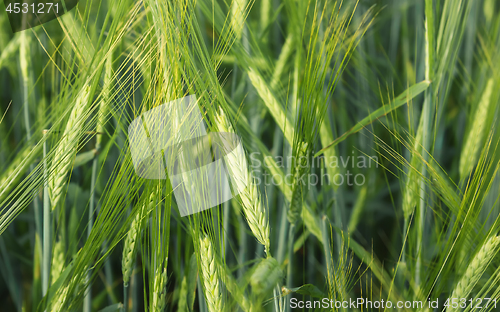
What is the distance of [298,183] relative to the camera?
32cm

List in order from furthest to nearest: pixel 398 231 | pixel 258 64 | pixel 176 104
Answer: pixel 398 231 < pixel 258 64 < pixel 176 104

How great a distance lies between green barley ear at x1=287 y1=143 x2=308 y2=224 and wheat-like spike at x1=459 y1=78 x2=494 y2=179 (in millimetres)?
254

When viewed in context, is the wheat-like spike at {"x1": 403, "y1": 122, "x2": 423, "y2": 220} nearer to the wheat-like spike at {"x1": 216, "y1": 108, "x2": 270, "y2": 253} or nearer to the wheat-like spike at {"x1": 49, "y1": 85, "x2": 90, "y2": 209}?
the wheat-like spike at {"x1": 216, "y1": 108, "x2": 270, "y2": 253}

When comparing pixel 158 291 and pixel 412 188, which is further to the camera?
pixel 412 188

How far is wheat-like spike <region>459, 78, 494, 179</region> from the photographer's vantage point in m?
0.42

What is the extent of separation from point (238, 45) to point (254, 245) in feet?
1.01

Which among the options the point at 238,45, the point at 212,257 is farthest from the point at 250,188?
the point at 238,45

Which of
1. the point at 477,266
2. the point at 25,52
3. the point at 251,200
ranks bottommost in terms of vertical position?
the point at 477,266

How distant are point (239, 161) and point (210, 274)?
123mm

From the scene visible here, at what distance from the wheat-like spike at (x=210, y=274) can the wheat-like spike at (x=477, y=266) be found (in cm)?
26

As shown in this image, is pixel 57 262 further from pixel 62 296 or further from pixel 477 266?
pixel 477 266

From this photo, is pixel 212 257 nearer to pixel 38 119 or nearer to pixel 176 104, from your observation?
pixel 176 104

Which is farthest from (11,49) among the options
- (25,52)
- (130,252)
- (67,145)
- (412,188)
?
(412,188)

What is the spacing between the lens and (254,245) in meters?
0.49
